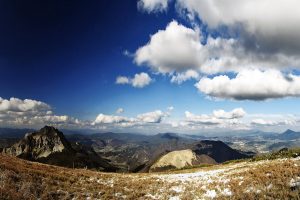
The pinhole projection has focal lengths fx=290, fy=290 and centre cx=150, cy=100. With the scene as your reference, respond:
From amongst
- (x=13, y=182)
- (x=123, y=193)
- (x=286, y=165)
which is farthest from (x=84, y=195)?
(x=286, y=165)

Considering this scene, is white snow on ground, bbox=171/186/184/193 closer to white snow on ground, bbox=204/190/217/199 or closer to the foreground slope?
the foreground slope

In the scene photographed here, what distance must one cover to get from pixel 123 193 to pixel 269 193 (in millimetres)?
12140

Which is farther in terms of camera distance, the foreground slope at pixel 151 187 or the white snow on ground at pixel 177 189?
the white snow on ground at pixel 177 189

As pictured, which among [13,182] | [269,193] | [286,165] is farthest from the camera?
[286,165]

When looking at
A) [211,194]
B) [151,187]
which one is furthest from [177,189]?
[211,194]

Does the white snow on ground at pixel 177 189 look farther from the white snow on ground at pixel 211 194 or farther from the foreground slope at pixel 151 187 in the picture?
the white snow on ground at pixel 211 194

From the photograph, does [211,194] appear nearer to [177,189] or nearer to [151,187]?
[177,189]

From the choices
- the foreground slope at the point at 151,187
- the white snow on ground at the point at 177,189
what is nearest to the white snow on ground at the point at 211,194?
the foreground slope at the point at 151,187

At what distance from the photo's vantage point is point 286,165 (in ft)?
91.2

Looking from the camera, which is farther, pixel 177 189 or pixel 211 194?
pixel 177 189

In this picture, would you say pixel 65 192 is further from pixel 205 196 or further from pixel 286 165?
pixel 286 165

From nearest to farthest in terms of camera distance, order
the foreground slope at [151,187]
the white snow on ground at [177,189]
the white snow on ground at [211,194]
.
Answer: the foreground slope at [151,187], the white snow on ground at [211,194], the white snow on ground at [177,189]

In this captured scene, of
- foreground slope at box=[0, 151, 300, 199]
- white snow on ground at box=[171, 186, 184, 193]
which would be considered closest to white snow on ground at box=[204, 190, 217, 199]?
foreground slope at box=[0, 151, 300, 199]

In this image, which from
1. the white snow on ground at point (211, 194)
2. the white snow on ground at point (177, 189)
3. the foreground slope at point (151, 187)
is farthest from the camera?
the white snow on ground at point (177, 189)
